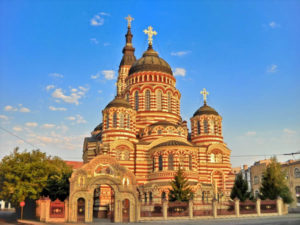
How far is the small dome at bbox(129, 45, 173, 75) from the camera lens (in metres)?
52.1

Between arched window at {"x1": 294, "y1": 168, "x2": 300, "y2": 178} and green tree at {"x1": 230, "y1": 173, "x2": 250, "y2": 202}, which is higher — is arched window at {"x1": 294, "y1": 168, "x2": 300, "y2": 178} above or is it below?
above

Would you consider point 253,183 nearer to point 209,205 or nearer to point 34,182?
point 209,205

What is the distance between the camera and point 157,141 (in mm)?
43500

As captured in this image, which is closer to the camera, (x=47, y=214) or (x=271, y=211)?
(x=47, y=214)

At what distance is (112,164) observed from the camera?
Answer: 28.8 meters

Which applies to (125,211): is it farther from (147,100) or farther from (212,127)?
(147,100)

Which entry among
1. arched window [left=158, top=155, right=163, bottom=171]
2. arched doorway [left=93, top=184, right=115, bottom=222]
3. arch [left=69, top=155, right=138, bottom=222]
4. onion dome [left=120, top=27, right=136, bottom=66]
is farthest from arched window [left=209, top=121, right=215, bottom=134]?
onion dome [left=120, top=27, right=136, bottom=66]

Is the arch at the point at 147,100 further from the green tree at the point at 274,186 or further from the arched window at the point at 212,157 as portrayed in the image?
the green tree at the point at 274,186

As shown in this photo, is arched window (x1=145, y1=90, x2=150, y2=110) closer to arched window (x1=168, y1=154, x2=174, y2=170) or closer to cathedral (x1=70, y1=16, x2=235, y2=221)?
cathedral (x1=70, y1=16, x2=235, y2=221)


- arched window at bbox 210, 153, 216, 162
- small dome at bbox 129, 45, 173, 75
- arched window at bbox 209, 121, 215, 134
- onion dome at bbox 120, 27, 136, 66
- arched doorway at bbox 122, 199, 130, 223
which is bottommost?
arched doorway at bbox 122, 199, 130, 223

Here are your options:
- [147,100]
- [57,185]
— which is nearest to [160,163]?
[147,100]

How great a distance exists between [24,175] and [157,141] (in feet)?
56.8

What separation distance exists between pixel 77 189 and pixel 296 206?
125ft

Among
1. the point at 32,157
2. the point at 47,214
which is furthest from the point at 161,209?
the point at 32,157
